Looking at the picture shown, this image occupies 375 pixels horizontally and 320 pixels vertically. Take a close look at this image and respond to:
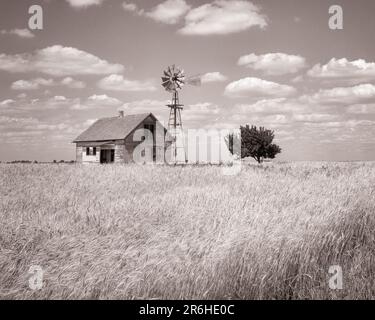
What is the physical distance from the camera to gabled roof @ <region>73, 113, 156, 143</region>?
40.5 m

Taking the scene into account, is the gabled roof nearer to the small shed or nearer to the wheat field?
the small shed

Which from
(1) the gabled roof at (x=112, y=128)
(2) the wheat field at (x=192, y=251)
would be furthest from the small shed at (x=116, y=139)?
(2) the wheat field at (x=192, y=251)

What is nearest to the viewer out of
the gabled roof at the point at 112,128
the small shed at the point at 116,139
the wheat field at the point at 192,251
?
the wheat field at the point at 192,251

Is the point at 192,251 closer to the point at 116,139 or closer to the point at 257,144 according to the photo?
the point at 116,139

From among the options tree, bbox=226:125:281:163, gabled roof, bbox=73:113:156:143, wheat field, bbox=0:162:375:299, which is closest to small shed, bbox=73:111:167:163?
gabled roof, bbox=73:113:156:143

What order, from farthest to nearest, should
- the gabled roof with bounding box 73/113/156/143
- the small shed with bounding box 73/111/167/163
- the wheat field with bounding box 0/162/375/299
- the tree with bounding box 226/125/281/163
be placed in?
the tree with bounding box 226/125/281/163 → the gabled roof with bounding box 73/113/156/143 → the small shed with bounding box 73/111/167/163 → the wheat field with bounding box 0/162/375/299

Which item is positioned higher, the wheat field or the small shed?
the small shed

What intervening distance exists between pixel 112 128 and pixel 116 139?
3046mm

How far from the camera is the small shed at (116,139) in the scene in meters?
39.9

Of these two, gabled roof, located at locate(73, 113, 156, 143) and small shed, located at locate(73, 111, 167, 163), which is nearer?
small shed, located at locate(73, 111, 167, 163)

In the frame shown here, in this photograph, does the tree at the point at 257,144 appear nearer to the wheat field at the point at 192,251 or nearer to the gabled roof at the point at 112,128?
the gabled roof at the point at 112,128

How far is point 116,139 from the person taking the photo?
40125 mm

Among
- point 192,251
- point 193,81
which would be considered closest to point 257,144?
point 193,81
